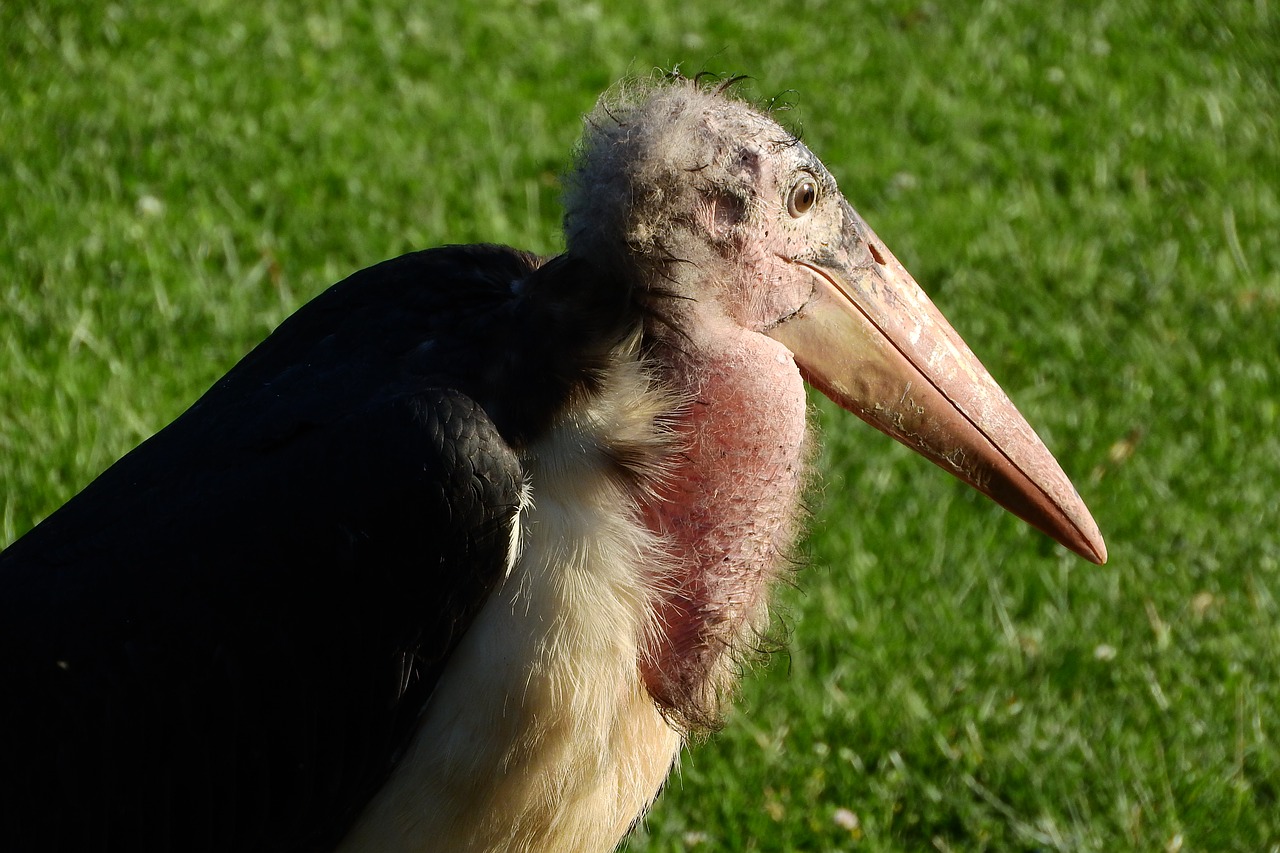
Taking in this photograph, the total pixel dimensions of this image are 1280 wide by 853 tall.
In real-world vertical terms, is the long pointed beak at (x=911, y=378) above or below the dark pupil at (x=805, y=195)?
below

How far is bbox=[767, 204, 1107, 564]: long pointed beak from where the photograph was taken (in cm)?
281

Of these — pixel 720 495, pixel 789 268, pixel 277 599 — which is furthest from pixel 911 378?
pixel 277 599

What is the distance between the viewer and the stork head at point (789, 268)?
255cm

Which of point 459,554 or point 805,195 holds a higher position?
point 805,195

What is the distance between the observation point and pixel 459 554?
244 cm

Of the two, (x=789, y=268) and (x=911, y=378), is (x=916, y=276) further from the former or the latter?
(x=789, y=268)

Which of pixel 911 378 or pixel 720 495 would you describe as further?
pixel 911 378

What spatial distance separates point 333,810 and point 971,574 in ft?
7.94

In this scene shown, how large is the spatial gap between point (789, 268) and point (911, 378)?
1.00 ft

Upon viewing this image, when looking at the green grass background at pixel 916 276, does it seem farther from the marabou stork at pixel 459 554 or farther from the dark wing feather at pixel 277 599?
the dark wing feather at pixel 277 599

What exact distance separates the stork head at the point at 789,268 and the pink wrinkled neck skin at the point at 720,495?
0.10 m

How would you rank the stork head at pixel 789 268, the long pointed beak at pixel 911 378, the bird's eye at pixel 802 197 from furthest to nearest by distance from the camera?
the long pointed beak at pixel 911 378
the bird's eye at pixel 802 197
the stork head at pixel 789 268

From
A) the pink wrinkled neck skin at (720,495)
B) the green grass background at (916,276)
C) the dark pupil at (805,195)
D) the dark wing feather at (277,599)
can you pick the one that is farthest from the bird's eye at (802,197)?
the green grass background at (916,276)

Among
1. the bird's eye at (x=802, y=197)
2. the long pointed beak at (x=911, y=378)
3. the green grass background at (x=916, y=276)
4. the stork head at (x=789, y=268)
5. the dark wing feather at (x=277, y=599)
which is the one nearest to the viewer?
the dark wing feather at (x=277, y=599)
